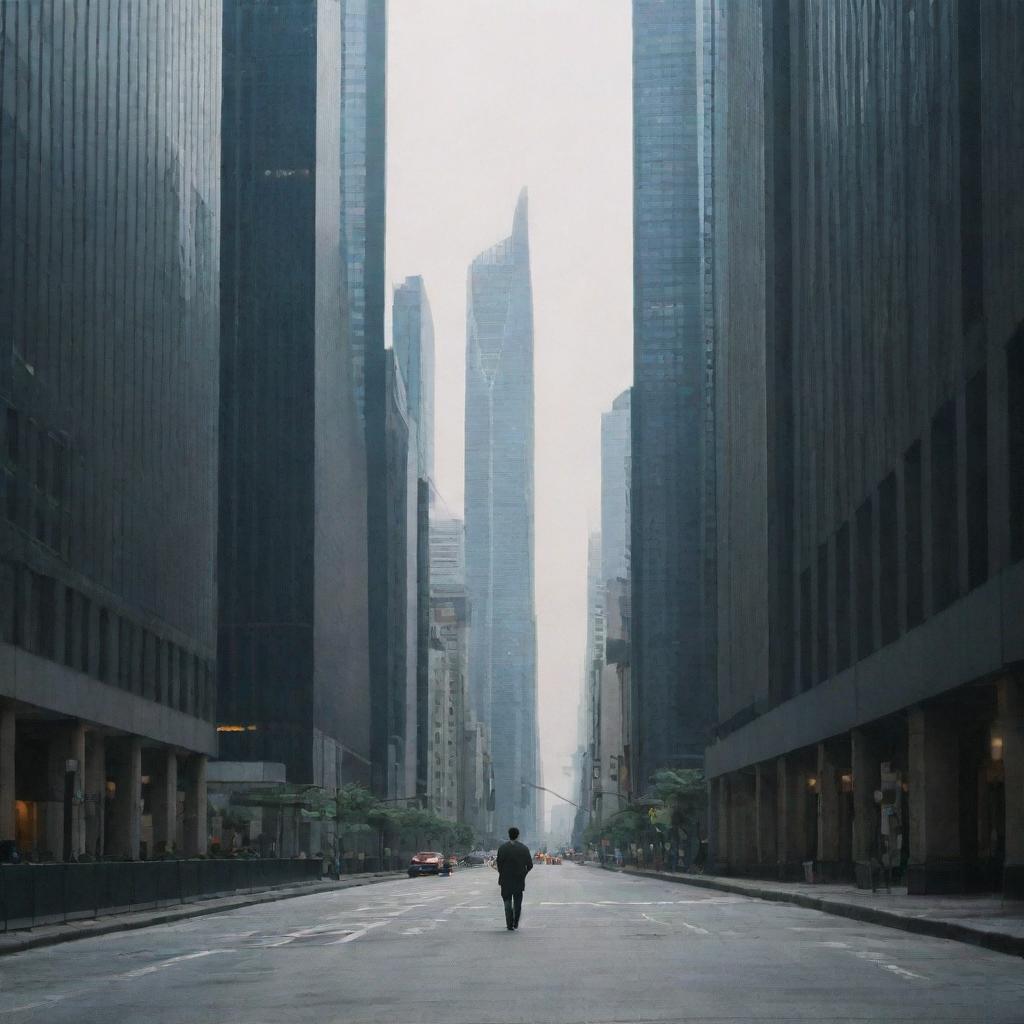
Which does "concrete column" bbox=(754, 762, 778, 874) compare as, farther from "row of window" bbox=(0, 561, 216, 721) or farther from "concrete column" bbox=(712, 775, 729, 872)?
Result: "row of window" bbox=(0, 561, 216, 721)

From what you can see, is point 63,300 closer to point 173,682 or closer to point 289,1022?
point 173,682

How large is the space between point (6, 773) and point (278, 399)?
92.8m

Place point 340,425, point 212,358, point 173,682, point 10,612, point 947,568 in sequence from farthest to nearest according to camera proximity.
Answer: point 340,425 → point 212,358 → point 173,682 → point 10,612 → point 947,568

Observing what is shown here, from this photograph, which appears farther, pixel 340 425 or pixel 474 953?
pixel 340 425

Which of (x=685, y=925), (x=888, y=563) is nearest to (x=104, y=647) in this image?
(x=888, y=563)

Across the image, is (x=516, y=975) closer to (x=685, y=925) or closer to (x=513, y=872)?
(x=513, y=872)

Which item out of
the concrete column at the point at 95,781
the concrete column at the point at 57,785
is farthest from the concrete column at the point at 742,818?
the concrete column at the point at 57,785

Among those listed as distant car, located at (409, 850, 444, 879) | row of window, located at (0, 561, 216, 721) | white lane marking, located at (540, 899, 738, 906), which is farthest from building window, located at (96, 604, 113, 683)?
distant car, located at (409, 850, 444, 879)

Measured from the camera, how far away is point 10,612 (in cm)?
6425

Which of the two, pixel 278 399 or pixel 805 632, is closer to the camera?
pixel 805 632

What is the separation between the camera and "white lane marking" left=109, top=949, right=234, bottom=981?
23297mm

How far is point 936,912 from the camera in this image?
118ft

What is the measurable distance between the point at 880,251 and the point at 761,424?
123ft

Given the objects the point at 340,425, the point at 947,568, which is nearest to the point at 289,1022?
the point at 947,568
